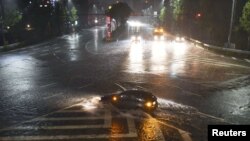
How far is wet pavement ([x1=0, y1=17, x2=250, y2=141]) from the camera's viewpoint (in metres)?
17.5

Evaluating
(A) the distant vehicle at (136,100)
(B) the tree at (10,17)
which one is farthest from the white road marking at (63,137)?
(B) the tree at (10,17)

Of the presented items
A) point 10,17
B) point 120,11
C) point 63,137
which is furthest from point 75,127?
point 120,11

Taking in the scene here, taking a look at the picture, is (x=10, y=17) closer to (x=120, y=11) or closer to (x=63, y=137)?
(x=120, y=11)

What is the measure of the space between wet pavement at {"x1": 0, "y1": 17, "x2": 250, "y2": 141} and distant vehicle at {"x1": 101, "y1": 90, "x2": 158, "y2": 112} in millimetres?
416

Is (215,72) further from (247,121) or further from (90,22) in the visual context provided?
(90,22)

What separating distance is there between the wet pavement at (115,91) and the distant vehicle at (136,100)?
1.36 feet

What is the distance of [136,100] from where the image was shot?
67.4 feet

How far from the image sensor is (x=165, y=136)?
54.6ft

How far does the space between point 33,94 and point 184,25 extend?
7464 cm

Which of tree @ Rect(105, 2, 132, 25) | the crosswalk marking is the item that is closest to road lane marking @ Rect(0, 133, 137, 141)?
the crosswalk marking

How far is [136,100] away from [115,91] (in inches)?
238

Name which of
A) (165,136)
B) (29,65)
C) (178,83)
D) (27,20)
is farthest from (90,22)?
(165,136)

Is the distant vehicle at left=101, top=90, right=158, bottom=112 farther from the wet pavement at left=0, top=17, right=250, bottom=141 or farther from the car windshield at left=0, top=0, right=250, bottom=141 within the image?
the wet pavement at left=0, top=17, right=250, bottom=141

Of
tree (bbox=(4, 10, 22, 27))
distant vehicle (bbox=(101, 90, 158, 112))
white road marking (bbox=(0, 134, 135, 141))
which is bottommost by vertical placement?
white road marking (bbox=(0, 134, 135, 141))
